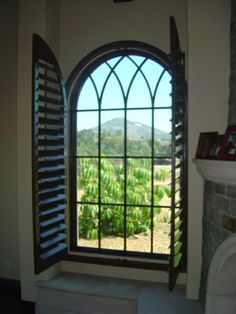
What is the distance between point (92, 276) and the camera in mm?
2945

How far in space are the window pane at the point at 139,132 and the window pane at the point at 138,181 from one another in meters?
0.10

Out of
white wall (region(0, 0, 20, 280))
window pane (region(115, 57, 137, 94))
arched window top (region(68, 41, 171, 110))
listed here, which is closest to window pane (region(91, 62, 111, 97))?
arched window top (region(68, 41, 171, 110))

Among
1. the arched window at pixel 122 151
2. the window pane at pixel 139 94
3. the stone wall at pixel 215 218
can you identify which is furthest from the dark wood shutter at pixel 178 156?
the window pane at pixel 139 94

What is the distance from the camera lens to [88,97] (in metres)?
3.07

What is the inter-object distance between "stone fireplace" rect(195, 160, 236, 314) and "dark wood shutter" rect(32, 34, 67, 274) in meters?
1.20

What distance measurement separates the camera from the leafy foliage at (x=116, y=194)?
2918 millimetres

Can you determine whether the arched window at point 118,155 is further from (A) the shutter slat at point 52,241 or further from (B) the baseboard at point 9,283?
(B) the baseboard at point 9,283

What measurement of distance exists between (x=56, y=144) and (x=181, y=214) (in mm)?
1231

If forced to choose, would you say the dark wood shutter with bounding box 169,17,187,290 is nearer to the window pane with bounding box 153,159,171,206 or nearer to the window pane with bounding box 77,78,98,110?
the window pane with bounding box 153,159,171,206

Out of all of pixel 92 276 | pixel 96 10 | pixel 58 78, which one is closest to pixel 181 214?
pixel 92 276

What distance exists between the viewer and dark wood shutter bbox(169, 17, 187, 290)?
6.48ft

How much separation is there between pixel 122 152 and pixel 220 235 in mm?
1344

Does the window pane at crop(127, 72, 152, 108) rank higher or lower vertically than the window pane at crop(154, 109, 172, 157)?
higher

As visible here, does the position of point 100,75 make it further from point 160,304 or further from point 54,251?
point 160,304
